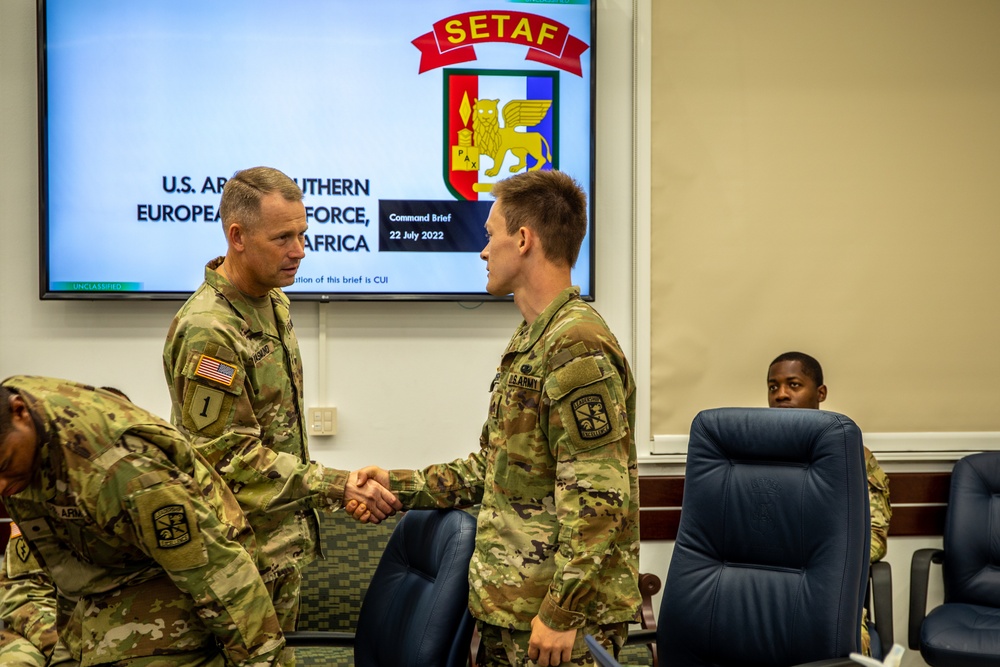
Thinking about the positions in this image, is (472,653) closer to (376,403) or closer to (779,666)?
(779,666)

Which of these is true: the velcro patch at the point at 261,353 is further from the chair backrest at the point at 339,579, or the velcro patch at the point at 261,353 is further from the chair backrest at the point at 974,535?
the chair backrest at the point at 974,535

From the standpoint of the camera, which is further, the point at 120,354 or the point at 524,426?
the point at 120,354

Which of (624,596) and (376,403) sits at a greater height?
(376,403)

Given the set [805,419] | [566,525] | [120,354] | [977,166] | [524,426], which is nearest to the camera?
[566,525]

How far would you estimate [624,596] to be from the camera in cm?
186

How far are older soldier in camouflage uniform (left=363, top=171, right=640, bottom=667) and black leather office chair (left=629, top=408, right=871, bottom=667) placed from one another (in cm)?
Result: 50

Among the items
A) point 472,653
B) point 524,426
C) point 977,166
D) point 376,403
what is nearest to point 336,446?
point 376,403

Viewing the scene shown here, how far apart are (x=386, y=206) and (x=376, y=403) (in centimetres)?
71

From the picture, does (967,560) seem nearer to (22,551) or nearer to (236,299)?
(236,299)

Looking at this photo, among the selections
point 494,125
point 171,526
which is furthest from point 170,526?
point 494,125

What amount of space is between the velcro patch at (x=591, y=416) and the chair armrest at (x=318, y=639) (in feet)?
3.24

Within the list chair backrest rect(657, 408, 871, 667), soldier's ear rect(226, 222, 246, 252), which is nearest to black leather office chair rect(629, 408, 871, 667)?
chair backrest rect(657, 408, 871, 667)

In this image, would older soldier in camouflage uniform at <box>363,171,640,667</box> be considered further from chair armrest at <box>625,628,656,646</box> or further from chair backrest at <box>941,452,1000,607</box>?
chair backrest at <box>941,452,1000,607</box>

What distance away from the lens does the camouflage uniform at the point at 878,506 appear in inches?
122
